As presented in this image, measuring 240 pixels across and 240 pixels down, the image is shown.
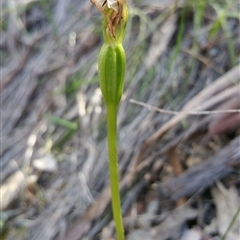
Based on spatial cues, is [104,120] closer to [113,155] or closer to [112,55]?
[113,155]

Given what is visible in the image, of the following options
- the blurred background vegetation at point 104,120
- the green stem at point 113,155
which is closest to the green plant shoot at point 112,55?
the green stem at point 113,155

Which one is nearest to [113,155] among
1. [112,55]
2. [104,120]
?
[112,55]

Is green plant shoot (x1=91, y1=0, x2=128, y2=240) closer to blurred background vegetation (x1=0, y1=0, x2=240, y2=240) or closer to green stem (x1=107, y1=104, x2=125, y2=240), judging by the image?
green stem (x1=107, y1=104, x2=125, y2=240)

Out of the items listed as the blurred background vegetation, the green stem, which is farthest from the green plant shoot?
the blurred background vegetation

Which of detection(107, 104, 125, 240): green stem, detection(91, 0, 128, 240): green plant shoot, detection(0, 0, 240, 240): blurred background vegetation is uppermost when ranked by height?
detection(91, 0, 128, 240): green plant shoot

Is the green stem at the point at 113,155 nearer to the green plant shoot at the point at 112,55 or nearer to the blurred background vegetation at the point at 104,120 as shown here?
the green plant shoot at the point at 112,55

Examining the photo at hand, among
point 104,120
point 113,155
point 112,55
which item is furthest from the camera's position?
point 104,120

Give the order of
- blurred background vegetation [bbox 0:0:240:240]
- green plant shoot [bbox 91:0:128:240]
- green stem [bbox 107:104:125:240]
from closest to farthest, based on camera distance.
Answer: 1. green plant shoot [bbox 91:0:128:240]
2. green stem [bbox 107:104:125:240]
3. blurred background vegetation [bbox 0:0:240:240]

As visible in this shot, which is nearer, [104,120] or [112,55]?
[112,55]

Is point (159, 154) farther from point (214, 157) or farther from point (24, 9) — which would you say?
point (24, 9)

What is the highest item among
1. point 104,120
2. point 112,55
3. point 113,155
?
point 112,55
